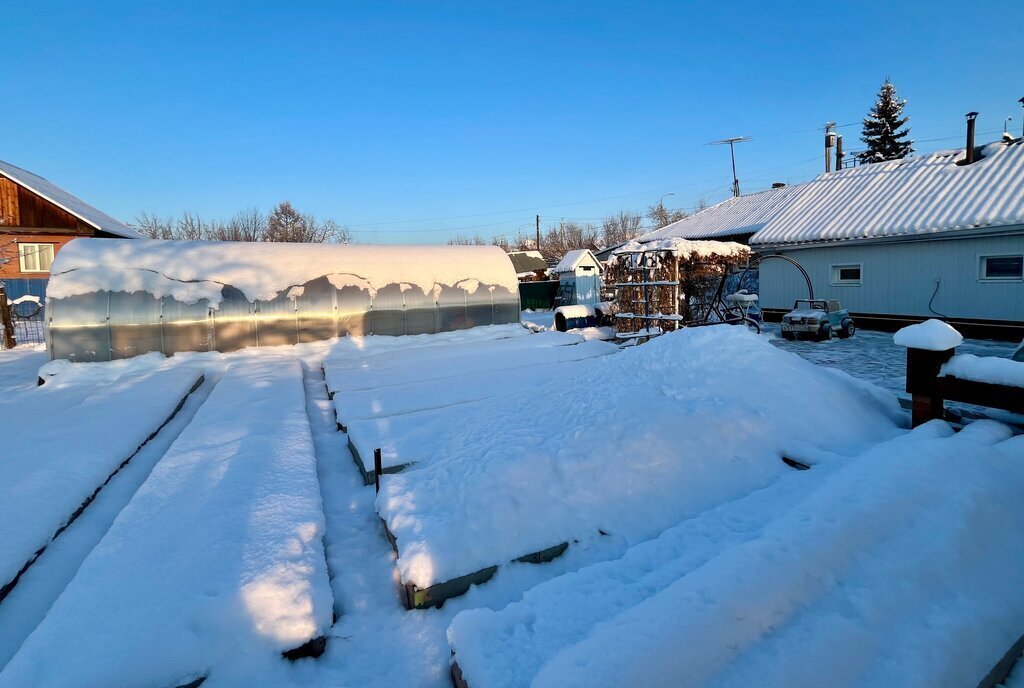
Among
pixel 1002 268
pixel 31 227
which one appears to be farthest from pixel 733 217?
pixel 31 227

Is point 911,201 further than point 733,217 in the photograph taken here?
No

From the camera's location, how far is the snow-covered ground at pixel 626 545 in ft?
8.05

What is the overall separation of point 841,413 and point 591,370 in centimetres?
285

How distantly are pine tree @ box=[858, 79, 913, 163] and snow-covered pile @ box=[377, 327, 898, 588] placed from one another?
40.7m

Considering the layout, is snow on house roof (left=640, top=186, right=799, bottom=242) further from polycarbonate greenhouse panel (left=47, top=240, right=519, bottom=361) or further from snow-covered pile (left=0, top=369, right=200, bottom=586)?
snow-covered pile (left=0, top=369, right=200, bottom=586)

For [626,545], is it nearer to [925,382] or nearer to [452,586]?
[452,586]

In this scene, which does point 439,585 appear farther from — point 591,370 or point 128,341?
point 128,341

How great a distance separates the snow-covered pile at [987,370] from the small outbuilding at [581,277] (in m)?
22.0

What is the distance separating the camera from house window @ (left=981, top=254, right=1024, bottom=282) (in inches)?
466

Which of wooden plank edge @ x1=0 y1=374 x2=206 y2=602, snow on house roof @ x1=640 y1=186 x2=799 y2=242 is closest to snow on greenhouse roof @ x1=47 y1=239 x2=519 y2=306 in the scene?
wooden plank edge @ x1=0 y1=374 x2=206 y2=602

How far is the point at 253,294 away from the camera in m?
11.2

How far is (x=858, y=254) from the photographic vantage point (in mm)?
14758

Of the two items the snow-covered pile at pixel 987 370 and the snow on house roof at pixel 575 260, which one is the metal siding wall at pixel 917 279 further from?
the snow on house roof at pixel 575 260

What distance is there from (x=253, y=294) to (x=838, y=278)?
16445mm
